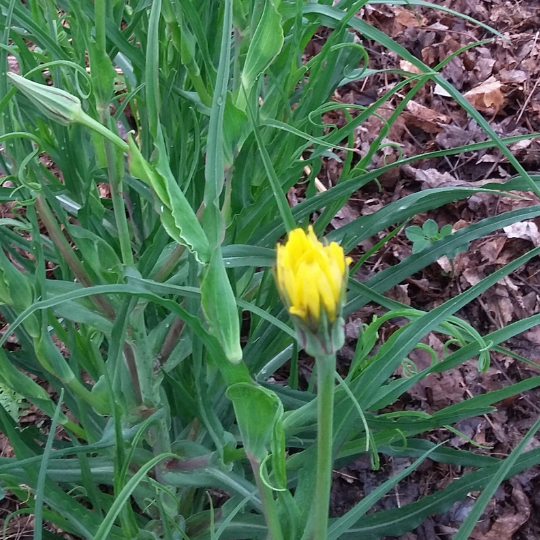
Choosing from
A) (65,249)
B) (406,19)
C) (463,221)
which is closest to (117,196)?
(65,249)

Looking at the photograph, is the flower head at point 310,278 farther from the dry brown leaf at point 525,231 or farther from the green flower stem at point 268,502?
the dry brown leaf at point 525,231

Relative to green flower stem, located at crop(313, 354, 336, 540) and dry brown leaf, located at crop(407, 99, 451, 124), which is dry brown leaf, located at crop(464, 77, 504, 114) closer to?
dry brown leaf, located at crop(407, 99, 451, 124)

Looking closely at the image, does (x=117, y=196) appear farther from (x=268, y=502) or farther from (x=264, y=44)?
(x=268, y=502)

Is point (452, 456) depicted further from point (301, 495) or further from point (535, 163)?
point (535, 163)

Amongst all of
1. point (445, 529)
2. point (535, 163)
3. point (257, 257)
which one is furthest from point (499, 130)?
point (257, 257)

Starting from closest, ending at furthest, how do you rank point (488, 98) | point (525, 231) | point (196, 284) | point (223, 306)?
1. point (223, 306)
2. point (196, 284)
3. point (525, 231)
4. point (488, 98)

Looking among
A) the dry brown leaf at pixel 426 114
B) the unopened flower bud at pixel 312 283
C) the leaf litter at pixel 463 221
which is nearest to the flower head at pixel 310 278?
the unopened flower bud at pixel 312 283
